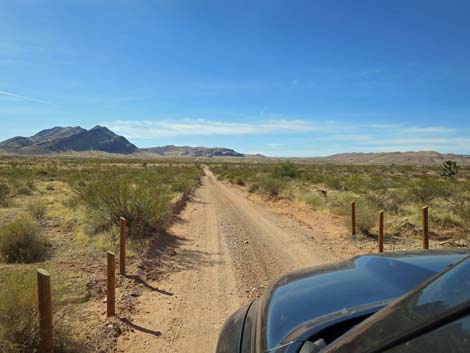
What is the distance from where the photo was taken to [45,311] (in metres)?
3.55

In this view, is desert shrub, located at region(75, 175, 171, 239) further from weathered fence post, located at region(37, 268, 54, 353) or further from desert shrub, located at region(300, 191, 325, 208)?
desert shrub, located at region(300, 191, 325, 208)

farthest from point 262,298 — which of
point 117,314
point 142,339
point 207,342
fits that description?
point 117,314

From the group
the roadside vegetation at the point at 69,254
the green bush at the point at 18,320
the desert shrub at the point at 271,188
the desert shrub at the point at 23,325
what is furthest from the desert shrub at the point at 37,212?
the desert shrub at the point at 271,188

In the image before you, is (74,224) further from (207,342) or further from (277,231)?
(207,342)

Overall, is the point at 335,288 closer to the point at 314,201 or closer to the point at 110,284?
the point at 110,284

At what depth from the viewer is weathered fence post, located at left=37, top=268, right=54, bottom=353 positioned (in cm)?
346

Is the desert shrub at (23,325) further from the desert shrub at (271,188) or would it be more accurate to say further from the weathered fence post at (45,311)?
the desert shrub at (271,188)

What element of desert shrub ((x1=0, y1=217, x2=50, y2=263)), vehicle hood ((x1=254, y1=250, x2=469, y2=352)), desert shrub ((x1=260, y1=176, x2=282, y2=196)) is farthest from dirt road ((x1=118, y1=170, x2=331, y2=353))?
desert shrub ((x1=260, y1=176, x2=282, y2=196))

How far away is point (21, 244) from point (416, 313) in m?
8.63

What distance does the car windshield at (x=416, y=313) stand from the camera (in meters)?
1.09

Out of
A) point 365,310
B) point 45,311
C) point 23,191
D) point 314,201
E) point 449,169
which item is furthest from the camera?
point 449,169

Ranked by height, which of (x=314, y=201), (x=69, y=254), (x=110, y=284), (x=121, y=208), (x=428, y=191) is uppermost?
(x=121, y=208)

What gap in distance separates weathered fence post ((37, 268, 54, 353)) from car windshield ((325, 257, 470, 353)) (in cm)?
306

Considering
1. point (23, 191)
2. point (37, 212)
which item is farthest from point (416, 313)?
point (23, 191)
